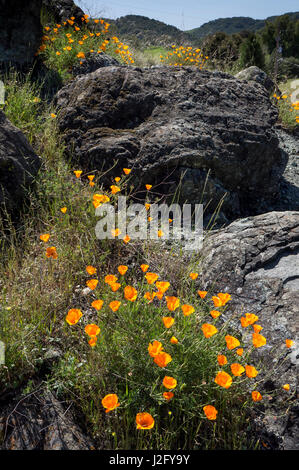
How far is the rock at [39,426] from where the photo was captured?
1660 mm

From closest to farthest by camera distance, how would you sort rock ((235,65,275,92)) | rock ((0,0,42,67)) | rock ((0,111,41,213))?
rock ((0,111,41,213))
rock ((0,0,42,67))
rock ((235,65,275,92))

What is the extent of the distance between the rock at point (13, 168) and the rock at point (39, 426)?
1.89m

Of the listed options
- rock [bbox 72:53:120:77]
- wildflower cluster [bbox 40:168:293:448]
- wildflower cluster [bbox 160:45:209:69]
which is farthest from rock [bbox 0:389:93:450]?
wildflower cluster [bbox 160:45:209:69]

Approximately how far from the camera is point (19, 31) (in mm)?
5121

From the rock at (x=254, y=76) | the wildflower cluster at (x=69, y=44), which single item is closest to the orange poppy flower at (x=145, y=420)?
the wildflower cluster at (x=69, y=44)

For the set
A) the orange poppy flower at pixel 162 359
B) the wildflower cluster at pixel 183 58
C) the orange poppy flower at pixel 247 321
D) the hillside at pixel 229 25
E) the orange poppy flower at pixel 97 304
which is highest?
the hillside at pixel 229 25

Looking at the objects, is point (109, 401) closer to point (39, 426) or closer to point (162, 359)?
point (162, 359)

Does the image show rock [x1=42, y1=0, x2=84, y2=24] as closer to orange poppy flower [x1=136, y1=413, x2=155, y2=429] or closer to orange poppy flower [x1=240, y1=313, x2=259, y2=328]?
orange poppy flower [x1=240, y1=313, x2=259, y2=328]

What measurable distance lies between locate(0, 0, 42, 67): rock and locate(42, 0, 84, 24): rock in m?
2.28

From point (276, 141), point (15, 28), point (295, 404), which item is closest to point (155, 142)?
point (276, 141)

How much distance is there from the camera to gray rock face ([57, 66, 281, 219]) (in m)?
3.64

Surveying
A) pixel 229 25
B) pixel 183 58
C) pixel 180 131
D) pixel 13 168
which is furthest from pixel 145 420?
pixel 229 25

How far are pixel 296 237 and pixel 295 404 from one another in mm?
1361

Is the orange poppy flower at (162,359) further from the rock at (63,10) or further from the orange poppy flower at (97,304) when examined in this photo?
the rock at (63,10)
